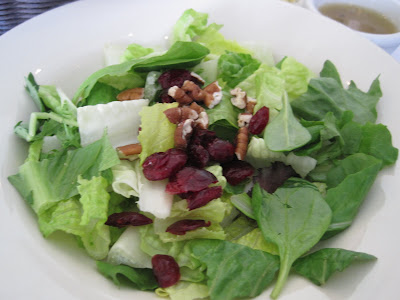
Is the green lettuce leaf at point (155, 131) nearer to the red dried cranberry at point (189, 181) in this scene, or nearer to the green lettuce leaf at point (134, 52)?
the red dried cranberry at point (189, 181)

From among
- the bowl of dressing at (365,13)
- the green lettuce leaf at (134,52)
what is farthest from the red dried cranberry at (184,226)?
the bowl of dressing at (365,13)

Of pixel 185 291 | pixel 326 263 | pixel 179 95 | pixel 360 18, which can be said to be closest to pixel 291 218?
pixel 326 263

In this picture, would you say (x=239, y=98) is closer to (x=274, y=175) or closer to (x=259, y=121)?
(x=259, y=121)

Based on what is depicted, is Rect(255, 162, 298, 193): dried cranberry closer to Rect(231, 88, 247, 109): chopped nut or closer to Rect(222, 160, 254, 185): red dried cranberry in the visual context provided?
Rect(222, 160, 254, 185): red dried cranberry

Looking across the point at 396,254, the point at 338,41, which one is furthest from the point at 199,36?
the point at 396,254

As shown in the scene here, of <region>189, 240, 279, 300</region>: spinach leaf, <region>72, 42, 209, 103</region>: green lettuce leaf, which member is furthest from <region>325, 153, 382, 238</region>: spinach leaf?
<region>72, 42, 209, 103</region>: green lettuce leaf

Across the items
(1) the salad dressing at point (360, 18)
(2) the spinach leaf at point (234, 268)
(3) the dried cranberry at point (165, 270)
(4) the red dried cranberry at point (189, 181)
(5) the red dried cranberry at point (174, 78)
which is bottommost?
(3) the dried cranberry at point (165, 270)
